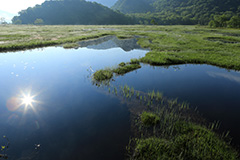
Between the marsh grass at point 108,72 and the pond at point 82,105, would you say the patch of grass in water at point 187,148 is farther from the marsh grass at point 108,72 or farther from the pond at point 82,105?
the marsh grass at point 108,72

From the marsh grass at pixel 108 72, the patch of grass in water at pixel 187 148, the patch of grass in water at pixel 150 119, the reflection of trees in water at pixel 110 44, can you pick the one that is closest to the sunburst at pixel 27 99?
the marsh grass at pixel 108 72

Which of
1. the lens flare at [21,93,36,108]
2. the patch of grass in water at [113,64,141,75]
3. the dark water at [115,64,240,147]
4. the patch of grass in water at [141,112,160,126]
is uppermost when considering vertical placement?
the lens flare at [21,93,36,108]

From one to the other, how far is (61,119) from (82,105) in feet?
8.81

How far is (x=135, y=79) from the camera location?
2041 cm

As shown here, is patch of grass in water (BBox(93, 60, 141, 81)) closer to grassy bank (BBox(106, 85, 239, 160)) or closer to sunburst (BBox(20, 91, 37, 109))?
grassy bank (BBox(106, 85, 239, 160))

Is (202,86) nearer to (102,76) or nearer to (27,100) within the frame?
(102,76)

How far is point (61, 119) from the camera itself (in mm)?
11977

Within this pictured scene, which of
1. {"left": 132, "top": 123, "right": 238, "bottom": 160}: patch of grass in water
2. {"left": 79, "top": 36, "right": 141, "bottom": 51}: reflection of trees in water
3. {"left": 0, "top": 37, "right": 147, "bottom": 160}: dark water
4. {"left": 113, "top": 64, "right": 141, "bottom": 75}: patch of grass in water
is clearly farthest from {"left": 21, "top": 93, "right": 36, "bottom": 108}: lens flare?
{"left": 79, "top": 36, "right": 141, "bottom": 51}: reflection of trees in water

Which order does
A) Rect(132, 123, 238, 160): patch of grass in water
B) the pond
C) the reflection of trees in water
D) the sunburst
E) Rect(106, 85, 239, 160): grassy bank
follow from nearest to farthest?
Rect(132, 123, 238, 160): patch of grass in water, Rect(106, 85, 239, 160): grassy bank, the pond, the sunburst, the reflection of trees in water

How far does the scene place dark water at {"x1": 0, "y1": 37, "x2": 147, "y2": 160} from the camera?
8961mm

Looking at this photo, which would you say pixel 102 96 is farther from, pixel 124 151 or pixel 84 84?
pixel 124 151

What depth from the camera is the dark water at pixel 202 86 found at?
1243 centimetres

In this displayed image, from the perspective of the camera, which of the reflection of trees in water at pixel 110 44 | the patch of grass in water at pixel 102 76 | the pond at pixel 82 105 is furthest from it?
the reflection of trees in water at pixel 110 44

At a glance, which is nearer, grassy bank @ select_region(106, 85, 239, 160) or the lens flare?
grassy bank @ select_region(106, 85, 239, 160)
